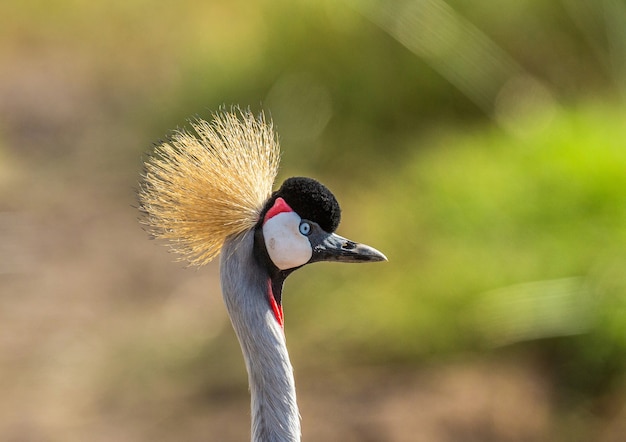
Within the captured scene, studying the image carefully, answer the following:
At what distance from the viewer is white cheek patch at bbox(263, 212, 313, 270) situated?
57.2 inches


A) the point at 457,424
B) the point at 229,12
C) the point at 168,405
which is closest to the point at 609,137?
the point at 457,424

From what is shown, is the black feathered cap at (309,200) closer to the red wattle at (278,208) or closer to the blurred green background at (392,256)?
the red wattle at (278,208)

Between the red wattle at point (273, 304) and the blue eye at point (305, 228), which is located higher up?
the blue eye at point (305, 228)

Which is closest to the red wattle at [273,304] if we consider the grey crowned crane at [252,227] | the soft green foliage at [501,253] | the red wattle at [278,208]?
the grey crowned crane at [252,227]

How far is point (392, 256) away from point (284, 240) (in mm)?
1765

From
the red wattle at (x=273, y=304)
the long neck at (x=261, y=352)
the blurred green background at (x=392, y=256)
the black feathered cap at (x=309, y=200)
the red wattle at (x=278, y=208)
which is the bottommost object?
the long neck at (x=261, y=352)

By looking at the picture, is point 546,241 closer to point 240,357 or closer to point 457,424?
point 457,424

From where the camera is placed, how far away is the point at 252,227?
1.49 meters

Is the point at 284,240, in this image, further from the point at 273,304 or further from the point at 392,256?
the point at 392,256

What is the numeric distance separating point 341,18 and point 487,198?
1281 millimetres

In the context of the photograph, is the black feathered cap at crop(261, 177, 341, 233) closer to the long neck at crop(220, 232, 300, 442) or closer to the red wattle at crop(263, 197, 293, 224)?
the red wattle at crop(263, 197, 293, 224)

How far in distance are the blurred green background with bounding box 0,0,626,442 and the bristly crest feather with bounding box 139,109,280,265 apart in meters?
1.42

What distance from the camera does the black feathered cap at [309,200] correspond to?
4.78ft

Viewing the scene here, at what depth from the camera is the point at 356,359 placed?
3088 mm
